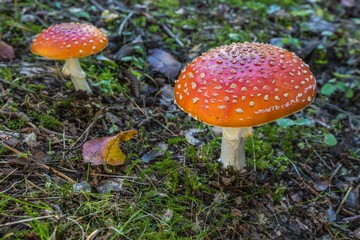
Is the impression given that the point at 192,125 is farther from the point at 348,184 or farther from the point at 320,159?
the point at 348,184

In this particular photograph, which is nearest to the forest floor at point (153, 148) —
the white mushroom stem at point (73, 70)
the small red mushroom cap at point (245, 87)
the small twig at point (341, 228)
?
the small twig at point (341, 228)

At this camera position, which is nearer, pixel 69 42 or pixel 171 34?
pixel 69 42

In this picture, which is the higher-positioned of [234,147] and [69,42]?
[69,42]

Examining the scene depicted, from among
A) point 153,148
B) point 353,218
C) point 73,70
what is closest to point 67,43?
point 73,70

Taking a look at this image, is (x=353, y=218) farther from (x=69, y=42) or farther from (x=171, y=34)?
Result: (x=171, y=34)

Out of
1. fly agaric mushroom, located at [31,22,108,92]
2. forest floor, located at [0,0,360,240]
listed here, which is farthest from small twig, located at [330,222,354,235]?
fly agaric mushroom, located at [31,22,108,92]
